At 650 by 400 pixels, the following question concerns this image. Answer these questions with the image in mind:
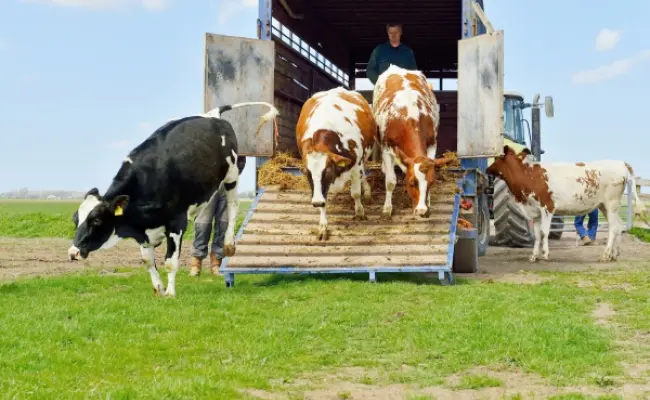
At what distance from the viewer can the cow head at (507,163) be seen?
13.5 meters

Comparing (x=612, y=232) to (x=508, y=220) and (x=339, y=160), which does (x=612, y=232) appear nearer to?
(x=508, y=220)

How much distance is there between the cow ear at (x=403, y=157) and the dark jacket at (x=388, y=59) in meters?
3.09

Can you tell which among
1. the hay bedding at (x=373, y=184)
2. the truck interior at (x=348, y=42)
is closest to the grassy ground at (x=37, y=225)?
the truck interior at (x=348, y=42)

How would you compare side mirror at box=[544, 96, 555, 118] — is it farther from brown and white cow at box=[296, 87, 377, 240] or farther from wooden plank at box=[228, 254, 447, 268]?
wooden plank at box=[228, 254, 447, 268]

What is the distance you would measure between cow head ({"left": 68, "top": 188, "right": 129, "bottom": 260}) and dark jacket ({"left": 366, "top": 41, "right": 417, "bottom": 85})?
5.94 metres

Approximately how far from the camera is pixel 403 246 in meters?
9.66

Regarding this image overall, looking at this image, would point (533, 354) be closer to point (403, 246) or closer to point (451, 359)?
point (451, 359)

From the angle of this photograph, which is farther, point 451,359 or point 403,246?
point 403,246

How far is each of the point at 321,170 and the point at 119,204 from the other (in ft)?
7.83

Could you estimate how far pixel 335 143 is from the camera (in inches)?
377

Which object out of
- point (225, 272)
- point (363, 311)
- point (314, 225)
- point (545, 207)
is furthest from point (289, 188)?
point (545, 207)

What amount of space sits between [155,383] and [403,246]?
546 centimetres

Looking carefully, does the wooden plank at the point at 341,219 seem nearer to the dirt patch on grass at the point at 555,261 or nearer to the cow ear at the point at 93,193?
the dirt patch on grass at the point at 555,261

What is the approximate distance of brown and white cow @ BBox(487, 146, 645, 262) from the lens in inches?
529
